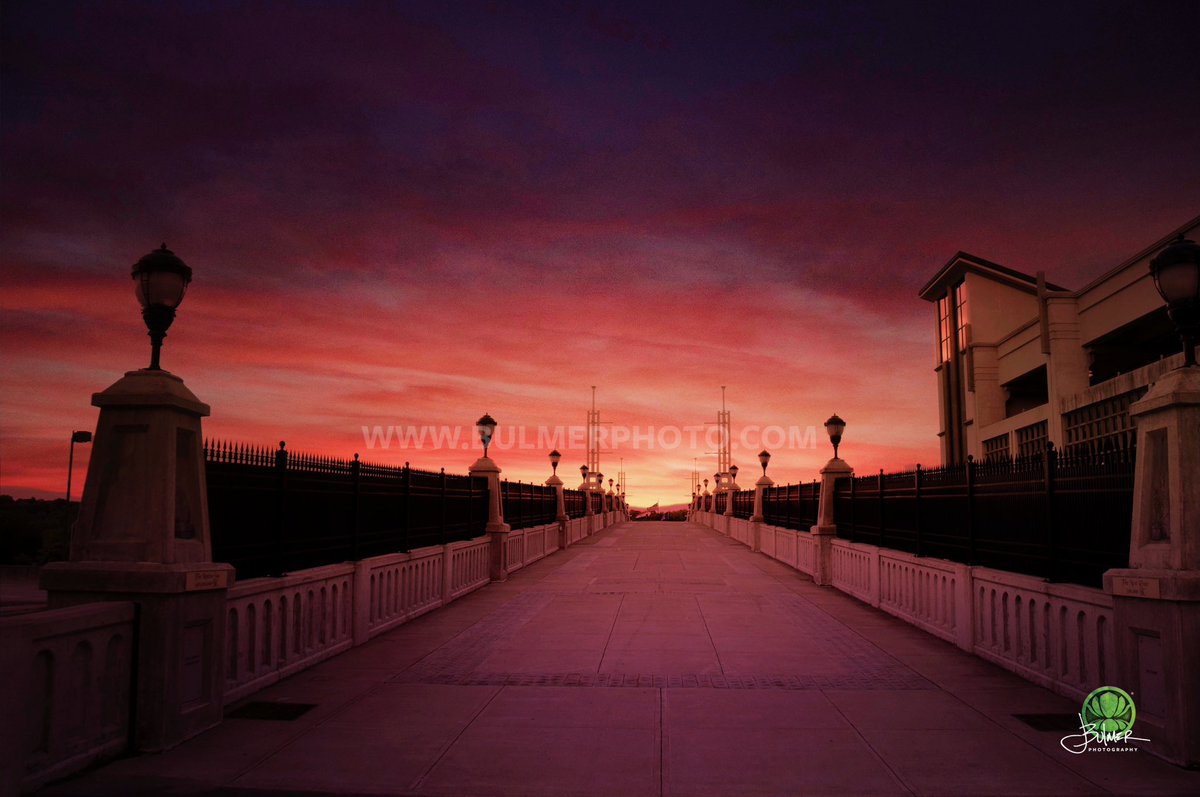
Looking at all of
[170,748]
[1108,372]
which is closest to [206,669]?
[170,748]

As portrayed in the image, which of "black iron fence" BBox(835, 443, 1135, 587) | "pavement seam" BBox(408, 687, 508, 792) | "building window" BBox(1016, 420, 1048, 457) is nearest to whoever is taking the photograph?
"pavement seam" BBox(408, 687, 508, 792)

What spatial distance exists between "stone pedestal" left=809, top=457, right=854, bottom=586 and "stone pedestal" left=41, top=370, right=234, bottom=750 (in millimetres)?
14229

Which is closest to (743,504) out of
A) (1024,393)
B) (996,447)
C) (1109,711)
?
(996,447)

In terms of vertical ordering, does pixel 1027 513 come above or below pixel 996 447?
below

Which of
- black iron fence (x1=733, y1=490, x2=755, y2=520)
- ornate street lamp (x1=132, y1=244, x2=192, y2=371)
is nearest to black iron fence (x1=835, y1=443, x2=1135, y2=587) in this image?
ornate street lamp (x1=132, y1=244, x2=192, y2=371)

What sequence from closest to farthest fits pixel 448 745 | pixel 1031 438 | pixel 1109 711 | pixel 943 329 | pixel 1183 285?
pixel 448 745, pixel 1109 711, pixel 1183 285, pixel 1031 438, pixel 943 329

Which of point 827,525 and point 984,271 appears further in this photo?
point 984,271

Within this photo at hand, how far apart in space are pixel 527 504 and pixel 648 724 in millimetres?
18219

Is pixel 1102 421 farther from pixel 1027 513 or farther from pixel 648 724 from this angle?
pixel 648 724

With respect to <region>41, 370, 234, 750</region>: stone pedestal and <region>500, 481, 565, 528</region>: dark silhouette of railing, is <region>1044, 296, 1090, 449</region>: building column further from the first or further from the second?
<region>41, 370, 234, 750</region>: stone pedestal

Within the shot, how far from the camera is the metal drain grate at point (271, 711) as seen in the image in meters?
7.11

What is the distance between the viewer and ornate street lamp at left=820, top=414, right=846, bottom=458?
60.5ft

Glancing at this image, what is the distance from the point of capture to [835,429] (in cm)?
1847
